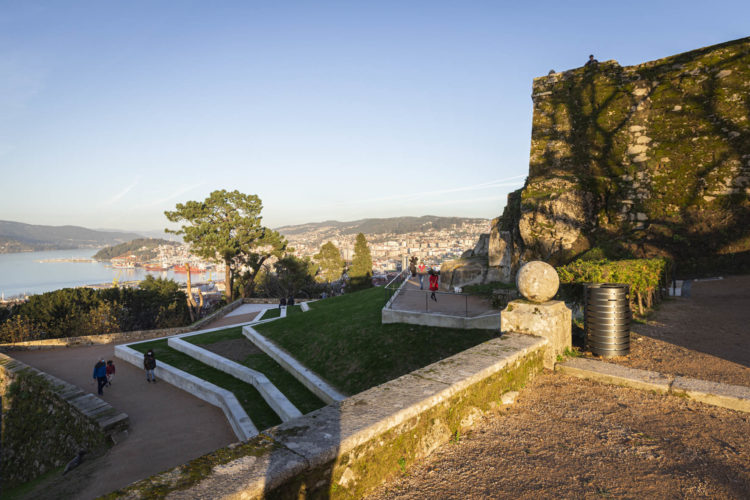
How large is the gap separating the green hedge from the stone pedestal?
3.08 metres

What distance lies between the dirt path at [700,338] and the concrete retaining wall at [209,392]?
824 centimetres

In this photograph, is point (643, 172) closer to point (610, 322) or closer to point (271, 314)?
point (610, 322)

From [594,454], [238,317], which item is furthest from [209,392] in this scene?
[238,317]

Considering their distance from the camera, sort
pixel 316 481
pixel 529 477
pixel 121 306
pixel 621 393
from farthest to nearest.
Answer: pixel 121 306, pixel 621 393, pixel 529 477, pixel 316 481

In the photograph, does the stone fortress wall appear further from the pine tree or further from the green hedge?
the pine tree

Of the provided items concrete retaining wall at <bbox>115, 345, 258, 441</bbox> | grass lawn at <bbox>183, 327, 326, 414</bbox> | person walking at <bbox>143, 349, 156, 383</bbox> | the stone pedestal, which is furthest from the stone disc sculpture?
person walking at <bbox>143, 349, 156, 383</bbox>

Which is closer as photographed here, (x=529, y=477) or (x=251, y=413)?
(x=529, y=477)

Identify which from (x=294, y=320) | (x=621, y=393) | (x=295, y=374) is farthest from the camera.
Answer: (x=294, y=320)

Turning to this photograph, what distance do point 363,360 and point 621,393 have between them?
795 cm

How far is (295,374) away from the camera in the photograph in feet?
42.1

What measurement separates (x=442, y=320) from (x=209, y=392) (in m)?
8.14

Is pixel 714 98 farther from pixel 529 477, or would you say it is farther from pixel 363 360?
pixel 529 477

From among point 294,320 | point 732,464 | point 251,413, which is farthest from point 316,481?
point 294,320

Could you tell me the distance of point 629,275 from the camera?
8.62m
